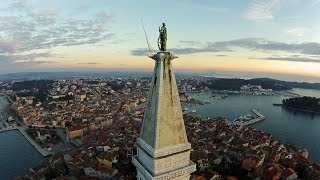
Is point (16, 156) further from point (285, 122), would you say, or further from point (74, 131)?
point (285, 122)

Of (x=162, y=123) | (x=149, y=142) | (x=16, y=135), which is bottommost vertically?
(x=16, y=135)

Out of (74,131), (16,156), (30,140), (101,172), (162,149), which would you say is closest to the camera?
(162,149)

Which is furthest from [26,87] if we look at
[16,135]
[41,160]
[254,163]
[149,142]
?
[149,142]

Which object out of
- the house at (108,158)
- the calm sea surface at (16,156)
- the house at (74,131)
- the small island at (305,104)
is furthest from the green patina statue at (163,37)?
the small island at (305,104)

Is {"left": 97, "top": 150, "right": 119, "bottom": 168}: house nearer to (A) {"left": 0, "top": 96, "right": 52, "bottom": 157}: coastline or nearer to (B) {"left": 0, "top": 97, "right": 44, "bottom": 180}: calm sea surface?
(B) {"left": 0, "top": 97, "right": 44, "bottom": 180}: calm sea surface

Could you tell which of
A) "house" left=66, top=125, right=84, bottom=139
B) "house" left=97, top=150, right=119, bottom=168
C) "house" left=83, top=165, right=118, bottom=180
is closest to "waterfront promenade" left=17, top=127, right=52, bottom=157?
"house" left=66, top=125, right=84, bottom=139

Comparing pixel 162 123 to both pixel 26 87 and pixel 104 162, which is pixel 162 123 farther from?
pixel 26 87

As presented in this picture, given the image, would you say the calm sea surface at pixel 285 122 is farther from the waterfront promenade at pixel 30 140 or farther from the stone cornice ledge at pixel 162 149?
the stone cornice ledge at pixel 162 149

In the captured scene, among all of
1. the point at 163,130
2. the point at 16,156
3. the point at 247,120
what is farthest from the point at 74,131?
the point at 163,130

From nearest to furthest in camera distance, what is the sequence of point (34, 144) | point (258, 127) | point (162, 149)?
point (162, 149) → point (34, 144) → point (258, 127)
